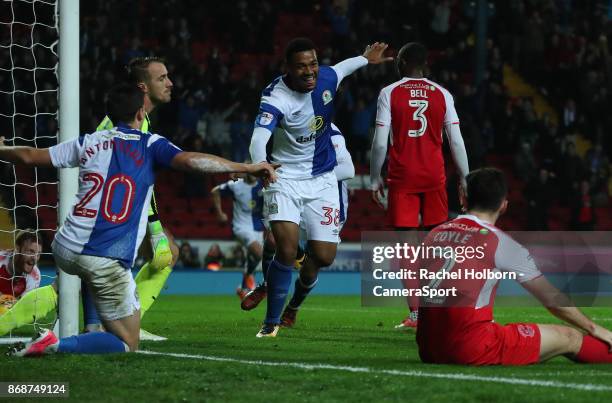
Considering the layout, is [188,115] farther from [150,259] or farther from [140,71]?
[150,259]

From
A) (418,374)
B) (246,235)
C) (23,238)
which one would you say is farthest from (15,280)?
(246,235)

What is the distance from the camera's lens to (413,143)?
982cm

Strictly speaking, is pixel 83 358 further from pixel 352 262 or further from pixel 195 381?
pixel 352 262

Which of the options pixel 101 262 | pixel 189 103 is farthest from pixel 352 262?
pixel 101 262

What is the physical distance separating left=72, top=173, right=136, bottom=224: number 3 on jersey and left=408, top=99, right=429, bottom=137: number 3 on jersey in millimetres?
3518

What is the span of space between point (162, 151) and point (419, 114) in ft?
11.3

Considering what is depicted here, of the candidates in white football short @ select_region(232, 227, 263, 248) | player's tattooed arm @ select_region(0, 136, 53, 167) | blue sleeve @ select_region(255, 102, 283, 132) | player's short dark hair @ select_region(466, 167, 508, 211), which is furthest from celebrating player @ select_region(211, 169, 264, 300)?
player's short dark hair @ select_region(466, 167, 508, 211)

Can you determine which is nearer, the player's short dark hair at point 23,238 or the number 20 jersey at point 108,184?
the number 20 jersey at point 108,184

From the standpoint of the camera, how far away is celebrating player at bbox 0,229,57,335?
8.65m

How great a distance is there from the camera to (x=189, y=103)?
20766 mm

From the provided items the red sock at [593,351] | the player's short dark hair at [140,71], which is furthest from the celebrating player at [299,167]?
the red sock at [593,351]

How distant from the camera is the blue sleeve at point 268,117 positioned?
8.52 meters

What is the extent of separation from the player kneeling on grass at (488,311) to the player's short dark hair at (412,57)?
365cm

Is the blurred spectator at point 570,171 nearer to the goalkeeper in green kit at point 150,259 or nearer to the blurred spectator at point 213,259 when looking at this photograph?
the blurred spectator at point 213,259
